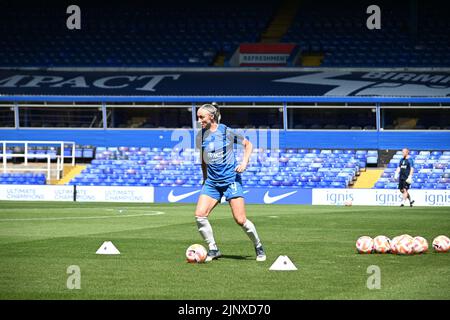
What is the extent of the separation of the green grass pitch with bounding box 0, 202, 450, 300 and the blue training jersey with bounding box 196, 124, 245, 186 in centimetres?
141

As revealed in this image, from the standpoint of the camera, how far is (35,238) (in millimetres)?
19422

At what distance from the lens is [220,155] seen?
1519 centimetres

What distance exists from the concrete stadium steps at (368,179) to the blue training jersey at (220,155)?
3088 cm

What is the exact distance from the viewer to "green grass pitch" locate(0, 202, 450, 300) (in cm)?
1167

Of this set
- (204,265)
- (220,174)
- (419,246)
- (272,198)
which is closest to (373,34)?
(272,198)

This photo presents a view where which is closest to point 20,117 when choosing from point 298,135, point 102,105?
point 102,105

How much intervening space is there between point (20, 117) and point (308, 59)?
1740 cm

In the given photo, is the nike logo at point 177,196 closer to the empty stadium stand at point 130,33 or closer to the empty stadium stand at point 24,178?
the empty stadium stand at point 24,178

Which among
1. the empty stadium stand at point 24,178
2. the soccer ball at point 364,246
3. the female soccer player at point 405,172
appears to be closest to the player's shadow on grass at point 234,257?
the soccer ball at point 364,246

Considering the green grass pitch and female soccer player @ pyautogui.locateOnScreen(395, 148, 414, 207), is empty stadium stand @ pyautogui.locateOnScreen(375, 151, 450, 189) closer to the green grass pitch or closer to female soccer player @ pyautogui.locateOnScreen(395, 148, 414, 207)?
female soccer player @ pyautogui.locateOnScreen(395, 148, 414, 207)

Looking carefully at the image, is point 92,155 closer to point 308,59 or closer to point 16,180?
point 16,180

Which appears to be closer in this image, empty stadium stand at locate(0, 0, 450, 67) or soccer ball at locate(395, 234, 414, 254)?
soccer ball at locate(395, 234, 414, 254)

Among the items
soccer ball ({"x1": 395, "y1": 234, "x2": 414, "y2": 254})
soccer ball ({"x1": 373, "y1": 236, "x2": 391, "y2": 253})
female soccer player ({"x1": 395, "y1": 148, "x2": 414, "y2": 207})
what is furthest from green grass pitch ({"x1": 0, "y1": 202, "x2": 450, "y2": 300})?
female soccer player ({"x1": 395, "y1": 148, "x2": 414, "y2": 207})

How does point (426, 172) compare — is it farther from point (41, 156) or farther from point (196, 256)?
point (196, 256)
